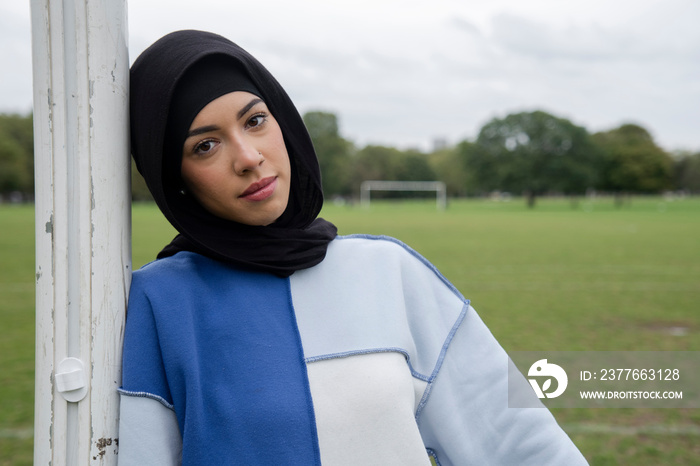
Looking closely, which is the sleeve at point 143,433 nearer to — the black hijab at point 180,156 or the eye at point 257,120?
the black hijab at point 180,156

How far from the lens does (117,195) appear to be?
3.68ft

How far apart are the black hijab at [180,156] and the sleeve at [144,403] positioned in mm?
230

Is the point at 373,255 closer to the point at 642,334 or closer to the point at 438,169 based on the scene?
the point at 642,334

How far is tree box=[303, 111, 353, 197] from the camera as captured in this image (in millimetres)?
66062

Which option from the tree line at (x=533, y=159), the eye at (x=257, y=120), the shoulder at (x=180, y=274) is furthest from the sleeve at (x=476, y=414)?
the tree line at (x=533, y=159)

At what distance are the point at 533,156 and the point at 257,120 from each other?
2277 inches

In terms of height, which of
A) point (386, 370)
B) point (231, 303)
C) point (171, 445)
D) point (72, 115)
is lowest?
point (171, 445)

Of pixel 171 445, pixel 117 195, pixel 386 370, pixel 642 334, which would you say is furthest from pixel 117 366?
pixel 642 334

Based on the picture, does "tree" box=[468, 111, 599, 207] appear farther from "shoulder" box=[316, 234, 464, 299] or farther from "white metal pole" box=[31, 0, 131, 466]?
"white metal pole" box=[31, 0, 131, 466]

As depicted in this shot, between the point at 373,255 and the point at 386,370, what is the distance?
0.92 ft

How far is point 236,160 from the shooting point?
125 centimetres

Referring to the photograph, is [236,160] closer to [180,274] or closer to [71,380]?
[180,274]

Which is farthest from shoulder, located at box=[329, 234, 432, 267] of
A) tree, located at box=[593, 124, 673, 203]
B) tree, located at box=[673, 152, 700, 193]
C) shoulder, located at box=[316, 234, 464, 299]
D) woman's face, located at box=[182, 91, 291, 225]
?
tree, located at box=[673, 152, 700, 193]

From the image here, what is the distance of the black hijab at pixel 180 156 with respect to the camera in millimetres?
1173
